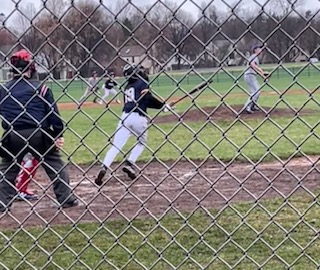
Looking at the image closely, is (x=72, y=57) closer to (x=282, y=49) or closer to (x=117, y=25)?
(x=117, y=25)

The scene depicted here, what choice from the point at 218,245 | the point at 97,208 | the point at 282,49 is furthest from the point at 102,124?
the point at 282,49

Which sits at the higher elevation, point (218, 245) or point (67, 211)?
point (218, 245)

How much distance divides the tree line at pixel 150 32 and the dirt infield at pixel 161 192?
9.02 ft

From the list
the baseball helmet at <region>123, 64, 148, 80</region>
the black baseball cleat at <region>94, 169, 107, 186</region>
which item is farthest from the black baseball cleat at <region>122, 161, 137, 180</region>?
the baseball helmet at <region>123, 64, 148, 80</region>

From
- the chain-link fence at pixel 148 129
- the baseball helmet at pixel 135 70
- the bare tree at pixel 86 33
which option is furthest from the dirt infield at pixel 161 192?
the bare tree at pixel 86 33

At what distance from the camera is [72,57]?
384 centimetres

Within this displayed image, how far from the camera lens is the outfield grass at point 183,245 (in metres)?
5.39

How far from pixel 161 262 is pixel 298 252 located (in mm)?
1122

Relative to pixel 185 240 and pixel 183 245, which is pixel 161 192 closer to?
pixel 185 240

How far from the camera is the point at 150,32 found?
3693 millimetres

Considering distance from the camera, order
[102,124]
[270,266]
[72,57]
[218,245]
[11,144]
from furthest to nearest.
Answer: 1. [102,124]
2. [11,144]
3. [218,245]
4. [270,266]
5. [72,57]

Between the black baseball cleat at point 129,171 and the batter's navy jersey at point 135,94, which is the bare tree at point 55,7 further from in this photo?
the black baseball cleat at point 129,171

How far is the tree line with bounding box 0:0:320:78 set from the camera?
349cm

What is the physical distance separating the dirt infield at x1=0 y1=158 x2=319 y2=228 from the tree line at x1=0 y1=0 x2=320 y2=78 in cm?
275
